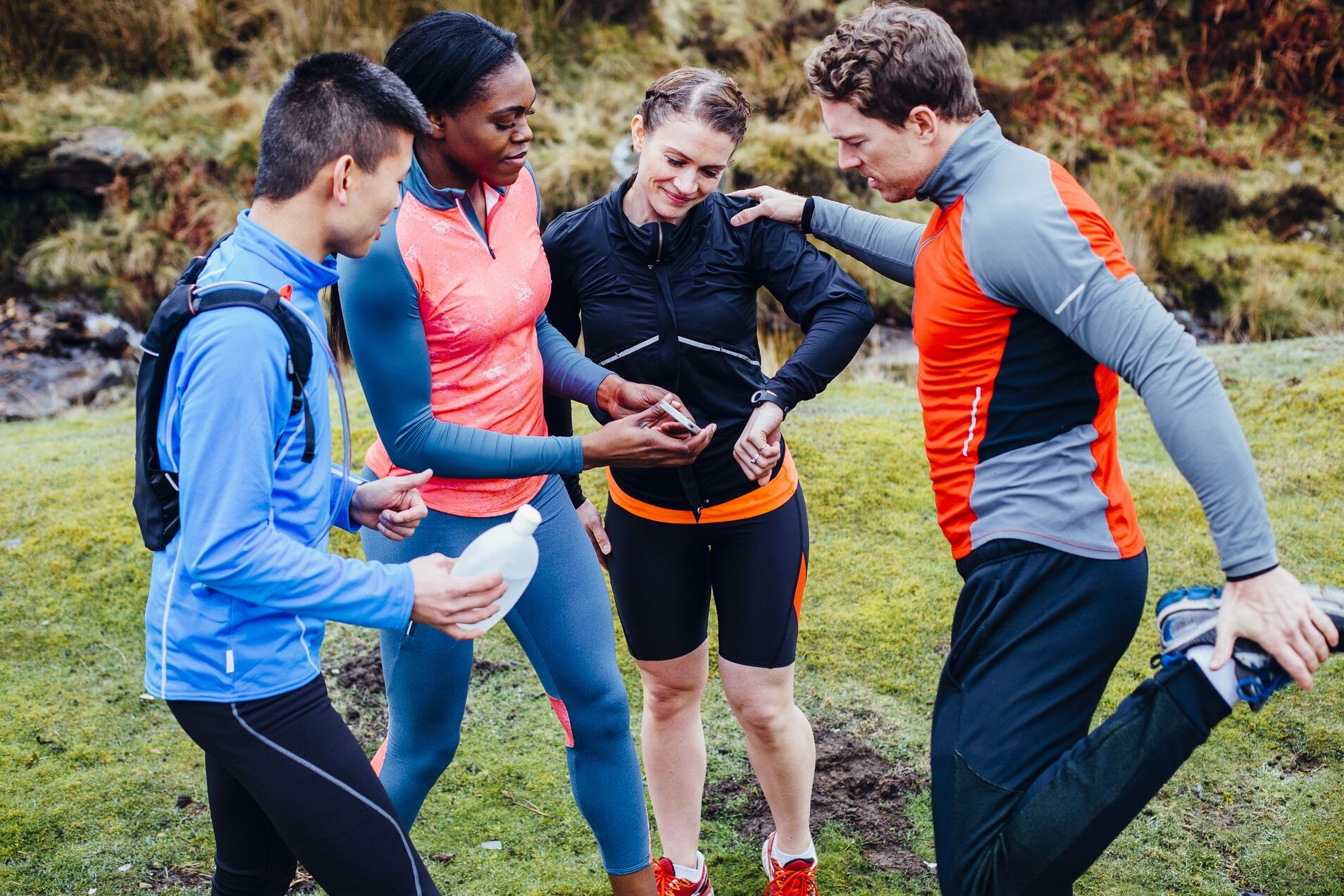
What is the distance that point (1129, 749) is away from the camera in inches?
85.0

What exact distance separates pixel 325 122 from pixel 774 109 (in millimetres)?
10146

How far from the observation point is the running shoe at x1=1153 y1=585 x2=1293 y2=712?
2.08 meters

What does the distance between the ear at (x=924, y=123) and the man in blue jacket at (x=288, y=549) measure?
1.03 m

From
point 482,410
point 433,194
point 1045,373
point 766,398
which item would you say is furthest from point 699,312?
point 1045,373

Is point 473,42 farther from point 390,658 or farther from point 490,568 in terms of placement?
point 390,658

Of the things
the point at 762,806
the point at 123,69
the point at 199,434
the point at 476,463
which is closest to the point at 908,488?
the point at 762,806

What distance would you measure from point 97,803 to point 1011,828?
284 centimetres

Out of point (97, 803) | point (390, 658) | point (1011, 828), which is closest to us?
point (1011, 828)

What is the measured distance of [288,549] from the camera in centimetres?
201

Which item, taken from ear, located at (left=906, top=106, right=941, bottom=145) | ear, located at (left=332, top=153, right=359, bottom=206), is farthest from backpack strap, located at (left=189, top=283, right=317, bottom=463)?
ear, located at (left=906, top=106, right=941, bottom=145)

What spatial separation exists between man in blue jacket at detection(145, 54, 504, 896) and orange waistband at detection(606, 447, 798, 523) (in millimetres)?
887

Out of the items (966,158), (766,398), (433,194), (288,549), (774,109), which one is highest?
(966,158)

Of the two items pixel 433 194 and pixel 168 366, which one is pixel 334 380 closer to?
pixel 168 366

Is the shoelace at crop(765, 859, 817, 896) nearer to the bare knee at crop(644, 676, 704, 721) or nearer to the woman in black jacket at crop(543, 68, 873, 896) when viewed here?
the woman in black jacket at crop(543, 68, 873, 896)
